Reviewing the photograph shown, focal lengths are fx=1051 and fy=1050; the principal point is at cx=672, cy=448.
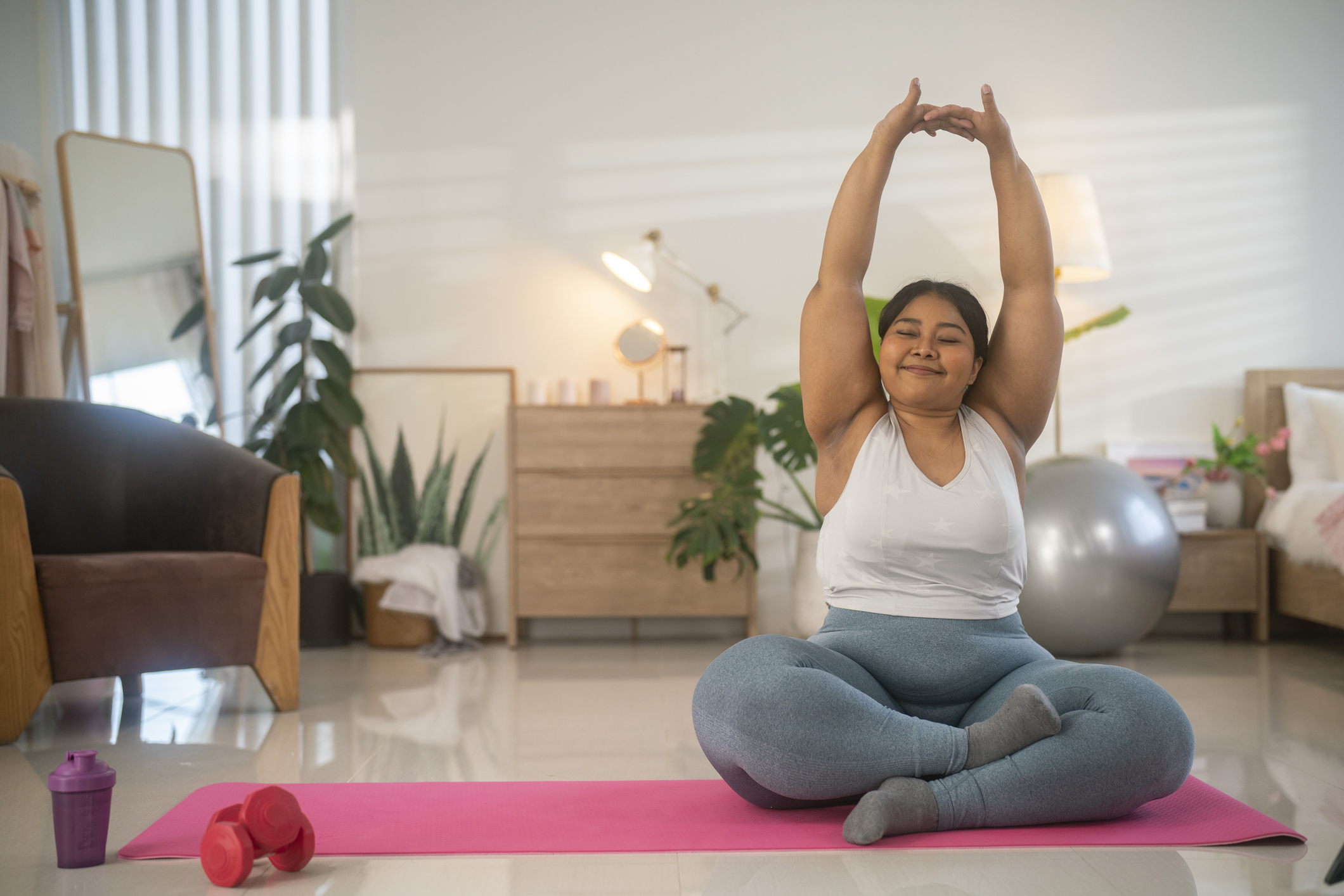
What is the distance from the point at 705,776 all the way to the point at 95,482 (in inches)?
77.4

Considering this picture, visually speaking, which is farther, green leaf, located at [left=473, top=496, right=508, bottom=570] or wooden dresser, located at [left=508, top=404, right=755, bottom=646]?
green leaf, located at [left=473, top=496, right=508, bottom=570]

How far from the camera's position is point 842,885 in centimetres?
141

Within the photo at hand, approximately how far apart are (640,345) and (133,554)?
84.7 inches

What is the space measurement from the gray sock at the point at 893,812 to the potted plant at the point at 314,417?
2937 mm

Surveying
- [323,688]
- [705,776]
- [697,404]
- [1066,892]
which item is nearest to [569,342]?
[697,404]

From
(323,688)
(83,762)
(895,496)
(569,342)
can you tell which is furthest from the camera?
(569,342)

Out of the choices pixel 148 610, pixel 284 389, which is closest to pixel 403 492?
pixel 284 389

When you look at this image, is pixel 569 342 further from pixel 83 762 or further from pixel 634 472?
pixel 83 762

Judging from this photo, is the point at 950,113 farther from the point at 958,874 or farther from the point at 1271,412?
the point at 1271,412

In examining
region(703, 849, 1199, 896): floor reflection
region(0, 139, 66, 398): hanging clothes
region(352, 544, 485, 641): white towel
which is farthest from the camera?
region(352, 544, 485, 641): white towel

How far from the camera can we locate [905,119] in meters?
1.77

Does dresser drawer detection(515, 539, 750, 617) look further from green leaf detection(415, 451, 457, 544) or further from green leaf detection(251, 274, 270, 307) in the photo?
green leaf detection(251, 274, 270, 307)

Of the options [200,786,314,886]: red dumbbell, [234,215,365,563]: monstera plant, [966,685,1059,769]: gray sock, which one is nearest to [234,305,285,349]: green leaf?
[234,215,365,563]: monstera plant

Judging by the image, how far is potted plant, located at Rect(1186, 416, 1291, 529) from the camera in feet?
13.3
